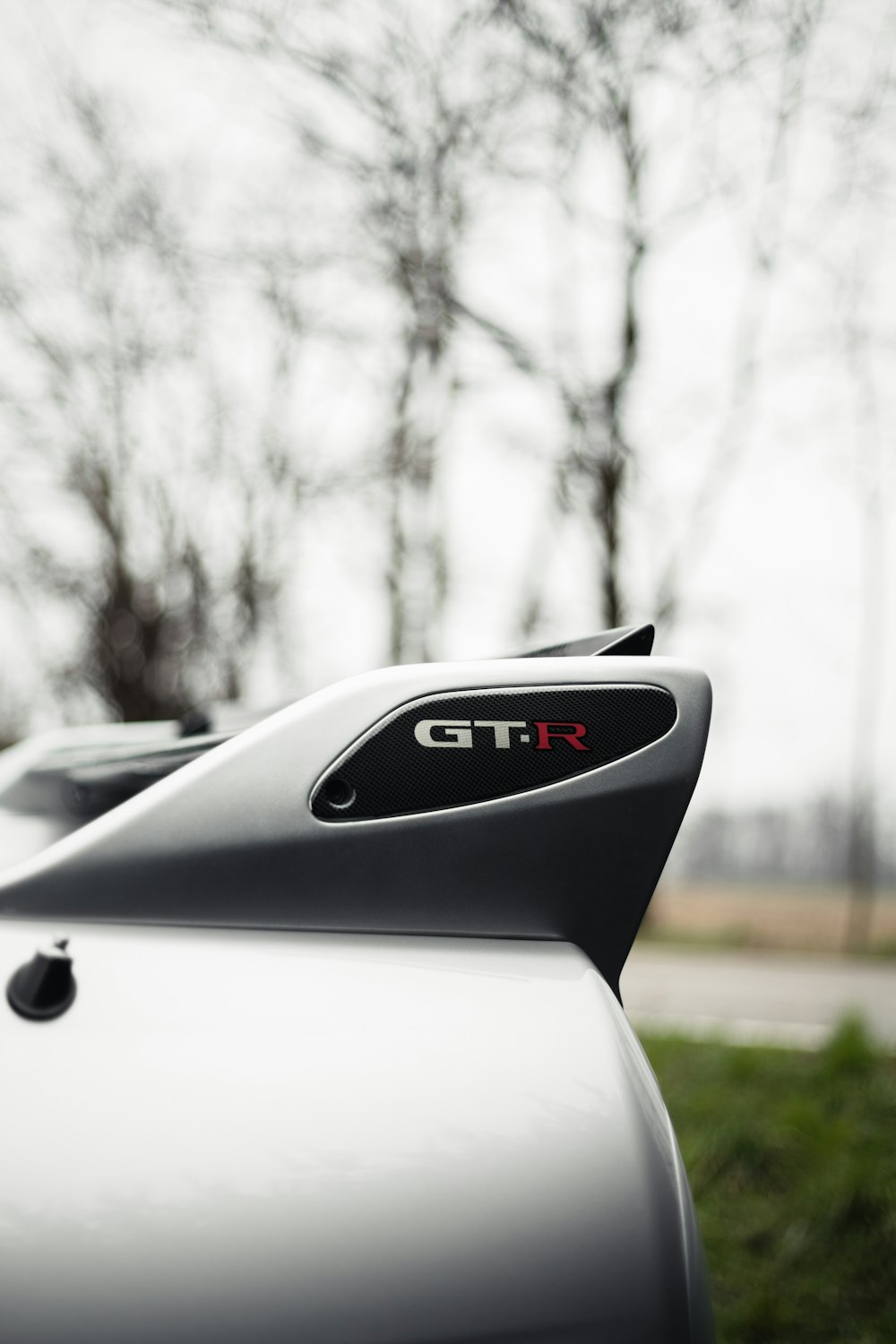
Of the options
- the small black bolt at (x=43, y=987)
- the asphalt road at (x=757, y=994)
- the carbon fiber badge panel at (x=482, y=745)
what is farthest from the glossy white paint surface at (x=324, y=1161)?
the asphalt road at (x=757, y=994)

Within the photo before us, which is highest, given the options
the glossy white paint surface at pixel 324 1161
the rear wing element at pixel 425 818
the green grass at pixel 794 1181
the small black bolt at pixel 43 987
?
the rear wing element at pixel 425 818

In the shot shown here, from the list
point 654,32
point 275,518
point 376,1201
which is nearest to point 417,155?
point 654,32

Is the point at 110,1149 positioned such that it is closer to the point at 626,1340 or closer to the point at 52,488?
the point at 626,1340

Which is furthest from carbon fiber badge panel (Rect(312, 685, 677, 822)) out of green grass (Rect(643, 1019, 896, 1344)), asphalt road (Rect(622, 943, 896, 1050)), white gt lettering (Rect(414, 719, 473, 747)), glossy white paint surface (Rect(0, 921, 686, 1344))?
asphalt road (Rect(622, 943, 896, 1050))

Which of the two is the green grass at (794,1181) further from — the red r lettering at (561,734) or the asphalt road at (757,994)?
the red r lettering at (561,734)

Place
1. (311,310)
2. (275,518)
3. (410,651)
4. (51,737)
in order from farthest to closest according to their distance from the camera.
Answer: (275,518)
(311,310)
(410,651)
(51,737)

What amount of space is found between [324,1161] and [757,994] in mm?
6816

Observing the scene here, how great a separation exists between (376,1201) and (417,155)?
16.6ft

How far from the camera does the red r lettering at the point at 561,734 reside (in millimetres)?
1034

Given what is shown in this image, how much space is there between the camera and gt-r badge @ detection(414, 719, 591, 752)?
1024mm

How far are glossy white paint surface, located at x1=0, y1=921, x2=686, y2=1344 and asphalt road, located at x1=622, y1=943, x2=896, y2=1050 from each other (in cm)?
439

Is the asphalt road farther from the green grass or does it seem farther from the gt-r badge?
the gt-r badge

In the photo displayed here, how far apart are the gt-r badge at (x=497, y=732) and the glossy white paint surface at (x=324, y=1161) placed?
0.83 feet

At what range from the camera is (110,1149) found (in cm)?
82
